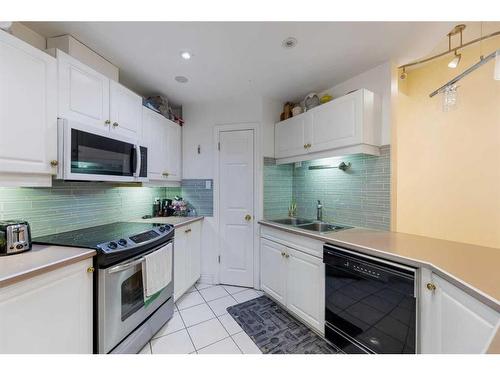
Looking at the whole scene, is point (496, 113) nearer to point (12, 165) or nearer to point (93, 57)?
point (93, 57)

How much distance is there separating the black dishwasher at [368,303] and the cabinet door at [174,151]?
203 centimetres

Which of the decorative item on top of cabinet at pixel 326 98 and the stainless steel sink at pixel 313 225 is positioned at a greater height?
the decorative item on top of cabinet at pixel 326 98

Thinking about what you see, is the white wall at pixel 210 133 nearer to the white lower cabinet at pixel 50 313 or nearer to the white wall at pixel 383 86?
the white wall at pixel 383 86

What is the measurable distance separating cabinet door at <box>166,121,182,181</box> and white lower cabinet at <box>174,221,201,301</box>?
0.71m

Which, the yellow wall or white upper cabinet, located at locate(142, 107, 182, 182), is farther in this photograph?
white upper cabinet, located at locate(142, 107, 182, 182)

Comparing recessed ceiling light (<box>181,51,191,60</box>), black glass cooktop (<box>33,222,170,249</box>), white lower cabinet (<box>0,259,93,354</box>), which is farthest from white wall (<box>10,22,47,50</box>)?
white lower cabinet (<box>0,259,93,354</box>)

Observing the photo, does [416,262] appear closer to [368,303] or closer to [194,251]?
[368,303]

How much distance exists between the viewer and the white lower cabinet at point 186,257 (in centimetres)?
228

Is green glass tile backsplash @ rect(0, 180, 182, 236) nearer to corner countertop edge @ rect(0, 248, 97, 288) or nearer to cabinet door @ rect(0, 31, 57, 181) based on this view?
cabinet door @ rect(0, 31, 57, 181)

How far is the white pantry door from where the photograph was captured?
8.96 feet

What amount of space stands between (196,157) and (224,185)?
0.58m

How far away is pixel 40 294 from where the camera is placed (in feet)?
3.40

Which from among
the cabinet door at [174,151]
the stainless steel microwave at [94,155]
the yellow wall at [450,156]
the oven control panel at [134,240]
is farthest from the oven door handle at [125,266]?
the yellow wall at [450,156]

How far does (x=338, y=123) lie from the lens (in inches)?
79.9
